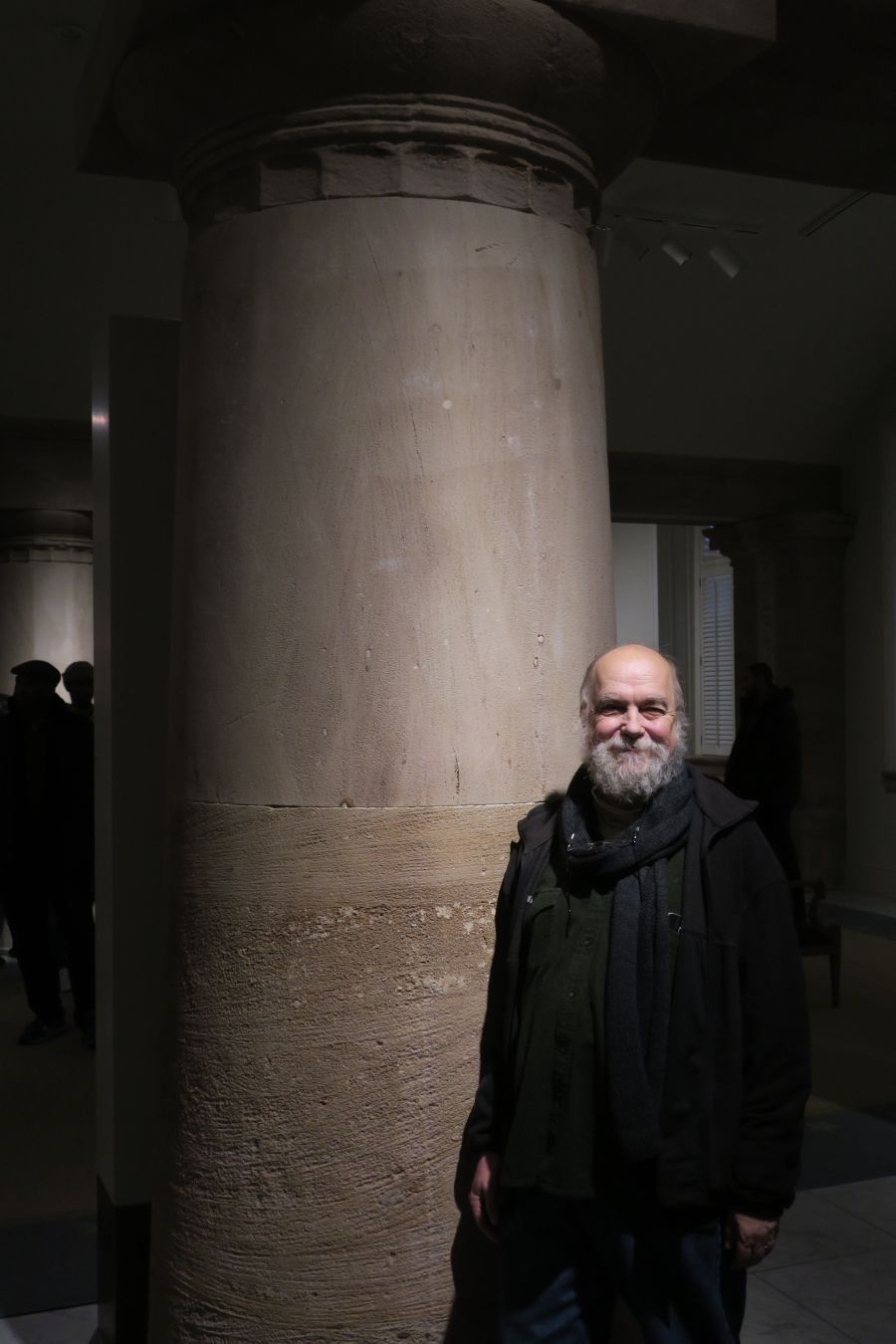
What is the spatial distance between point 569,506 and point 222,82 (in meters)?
1.12

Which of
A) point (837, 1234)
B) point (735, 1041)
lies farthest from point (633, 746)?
point (837, 1234)

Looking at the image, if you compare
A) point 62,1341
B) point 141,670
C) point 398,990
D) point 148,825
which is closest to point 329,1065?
point 398,990

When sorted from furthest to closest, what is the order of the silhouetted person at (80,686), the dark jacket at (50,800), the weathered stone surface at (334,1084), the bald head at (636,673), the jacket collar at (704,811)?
the silhouetted person at (80,686) < the dark jacket at (50,800) < the weathered stone surface at (334,1084) < the bald head at (636,673) < the jacket collar at (704,811)

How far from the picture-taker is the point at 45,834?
21.0ft

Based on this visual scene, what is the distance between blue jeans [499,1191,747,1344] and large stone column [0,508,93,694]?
8227mm

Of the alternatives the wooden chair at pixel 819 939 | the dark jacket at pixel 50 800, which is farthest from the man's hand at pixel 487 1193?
the wooden chair at pixel 819 939

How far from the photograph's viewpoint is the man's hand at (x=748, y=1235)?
207 cm

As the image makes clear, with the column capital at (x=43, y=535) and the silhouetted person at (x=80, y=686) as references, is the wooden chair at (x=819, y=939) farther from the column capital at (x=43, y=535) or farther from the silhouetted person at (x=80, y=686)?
the column capital at (x=43, y=535)

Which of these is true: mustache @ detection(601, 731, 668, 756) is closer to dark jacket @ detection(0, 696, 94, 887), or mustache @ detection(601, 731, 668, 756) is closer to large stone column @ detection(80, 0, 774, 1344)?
large stone column @ detection(80, 0, 774, 1344)

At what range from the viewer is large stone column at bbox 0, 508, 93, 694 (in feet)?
32.5

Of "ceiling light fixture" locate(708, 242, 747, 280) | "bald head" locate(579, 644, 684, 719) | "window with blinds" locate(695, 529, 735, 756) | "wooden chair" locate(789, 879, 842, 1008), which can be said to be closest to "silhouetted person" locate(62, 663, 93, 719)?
"wooden chair" locate(789, 879, 842, 1008)

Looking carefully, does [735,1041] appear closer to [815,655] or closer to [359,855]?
[359,855]

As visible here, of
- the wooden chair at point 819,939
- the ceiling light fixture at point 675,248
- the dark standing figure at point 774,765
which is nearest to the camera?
the wooden chair at point 819,939

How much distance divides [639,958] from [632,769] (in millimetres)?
298
